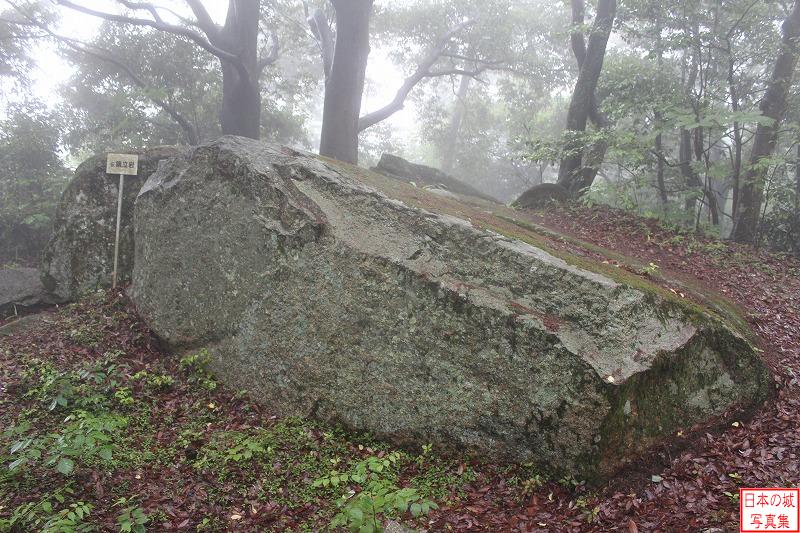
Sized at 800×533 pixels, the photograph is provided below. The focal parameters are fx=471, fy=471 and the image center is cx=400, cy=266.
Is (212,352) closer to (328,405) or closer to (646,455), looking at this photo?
(328,405)

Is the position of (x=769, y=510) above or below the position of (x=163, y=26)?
below

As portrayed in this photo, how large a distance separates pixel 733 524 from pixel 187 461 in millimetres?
3949

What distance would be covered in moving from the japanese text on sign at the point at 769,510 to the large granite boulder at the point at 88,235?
773cm

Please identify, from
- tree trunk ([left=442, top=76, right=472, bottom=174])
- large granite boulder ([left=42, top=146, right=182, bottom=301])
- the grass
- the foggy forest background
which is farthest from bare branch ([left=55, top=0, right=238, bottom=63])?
tree trunk ([left=442, top=76, right=472, bottom=174])

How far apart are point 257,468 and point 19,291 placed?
6219 millimetres

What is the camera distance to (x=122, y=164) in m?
7.14

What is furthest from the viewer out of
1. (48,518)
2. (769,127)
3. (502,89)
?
(502,89)

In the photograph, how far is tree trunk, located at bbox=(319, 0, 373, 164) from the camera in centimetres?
1091

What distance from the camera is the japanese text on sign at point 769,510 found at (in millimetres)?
2961

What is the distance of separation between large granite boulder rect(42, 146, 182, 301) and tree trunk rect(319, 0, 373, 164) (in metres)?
4.81

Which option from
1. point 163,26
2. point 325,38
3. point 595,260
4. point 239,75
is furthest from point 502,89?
point 595,260

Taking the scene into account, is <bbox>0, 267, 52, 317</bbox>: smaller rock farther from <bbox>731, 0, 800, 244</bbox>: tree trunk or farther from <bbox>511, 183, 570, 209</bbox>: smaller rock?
<bbox>731, 0, 800, 244</bbox>: tree trunk

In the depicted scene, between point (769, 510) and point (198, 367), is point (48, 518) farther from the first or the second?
point (769, 510)

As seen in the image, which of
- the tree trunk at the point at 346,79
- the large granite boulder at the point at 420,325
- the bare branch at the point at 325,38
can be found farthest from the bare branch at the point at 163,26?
the large granite boulder at the point at 420,325
